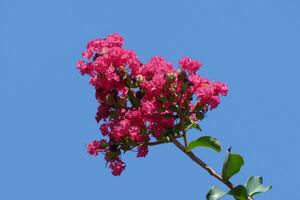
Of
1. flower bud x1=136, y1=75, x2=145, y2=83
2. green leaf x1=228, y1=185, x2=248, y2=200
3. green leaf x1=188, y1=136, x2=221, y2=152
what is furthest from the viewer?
flower bud x1=136, y1=75, x2=145, y2=83

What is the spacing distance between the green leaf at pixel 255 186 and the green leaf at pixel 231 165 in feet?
0.62

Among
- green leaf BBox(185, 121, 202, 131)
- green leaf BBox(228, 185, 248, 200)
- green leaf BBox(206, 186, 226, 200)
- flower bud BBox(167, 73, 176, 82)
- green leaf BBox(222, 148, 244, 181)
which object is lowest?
green leaf BBox(228, 185, 248, 200)

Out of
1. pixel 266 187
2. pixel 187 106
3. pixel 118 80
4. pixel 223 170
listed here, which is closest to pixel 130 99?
pixel 118 80

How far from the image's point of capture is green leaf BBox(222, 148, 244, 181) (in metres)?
3.06

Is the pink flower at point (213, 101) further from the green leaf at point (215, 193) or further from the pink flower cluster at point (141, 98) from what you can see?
the green leaf at point (215, 193)

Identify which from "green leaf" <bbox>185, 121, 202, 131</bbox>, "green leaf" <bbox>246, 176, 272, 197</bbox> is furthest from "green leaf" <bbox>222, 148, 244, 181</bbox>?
"green leaf" <bbox>185, 121, 202, 131</bbox>

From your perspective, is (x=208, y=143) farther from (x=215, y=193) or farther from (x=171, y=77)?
(x=171, y=77)

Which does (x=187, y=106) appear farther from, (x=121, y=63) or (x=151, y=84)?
(x=121, y=63)

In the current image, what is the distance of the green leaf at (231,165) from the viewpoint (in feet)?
10.0

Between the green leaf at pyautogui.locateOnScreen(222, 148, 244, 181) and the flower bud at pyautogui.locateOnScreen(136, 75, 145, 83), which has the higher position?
the flower bud at pyautogui.locateOnScreen(136, 75, 145, 83)

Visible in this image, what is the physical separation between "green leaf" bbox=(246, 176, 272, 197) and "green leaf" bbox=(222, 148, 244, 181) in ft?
0.62

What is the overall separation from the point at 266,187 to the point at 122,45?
1501mm

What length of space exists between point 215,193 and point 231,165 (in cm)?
22

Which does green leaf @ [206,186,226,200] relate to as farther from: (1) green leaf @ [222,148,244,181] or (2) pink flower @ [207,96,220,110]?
(2) pink flower @ [207,96,220,110]
